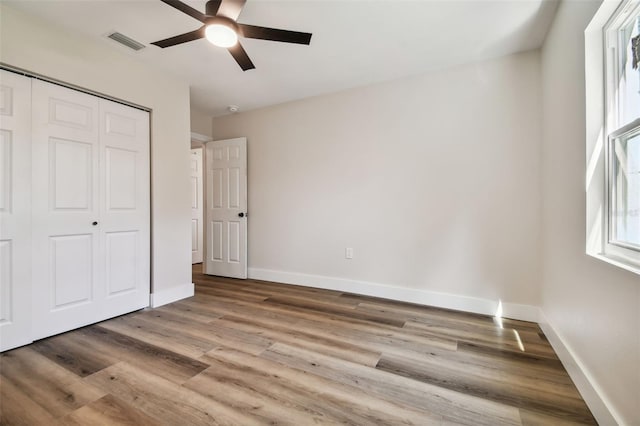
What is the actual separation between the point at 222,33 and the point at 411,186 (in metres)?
2.23

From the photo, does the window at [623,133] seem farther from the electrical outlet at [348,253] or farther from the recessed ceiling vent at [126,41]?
the recessed ceiling vent at [126,41]

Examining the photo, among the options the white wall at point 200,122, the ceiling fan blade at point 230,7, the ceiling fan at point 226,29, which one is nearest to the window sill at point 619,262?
the ceiling fan at point 226,29

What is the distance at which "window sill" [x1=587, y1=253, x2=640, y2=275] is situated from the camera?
3.49 ft

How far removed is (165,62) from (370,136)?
229 cm

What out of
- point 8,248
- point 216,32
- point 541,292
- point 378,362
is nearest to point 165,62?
point 216,32

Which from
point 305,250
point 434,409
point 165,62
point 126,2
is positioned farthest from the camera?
point 305,250

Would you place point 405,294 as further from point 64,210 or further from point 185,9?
point 64,210

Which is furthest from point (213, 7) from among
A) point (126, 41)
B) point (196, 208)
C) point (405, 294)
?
point (196, 208)

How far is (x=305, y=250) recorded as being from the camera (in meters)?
3.66

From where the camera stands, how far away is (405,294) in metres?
3.02

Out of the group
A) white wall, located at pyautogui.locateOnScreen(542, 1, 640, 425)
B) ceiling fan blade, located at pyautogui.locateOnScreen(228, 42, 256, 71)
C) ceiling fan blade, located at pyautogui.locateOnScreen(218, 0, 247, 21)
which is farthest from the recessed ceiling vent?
white wall, located at pyautogui.locateOnScreen(542, 1, 640, 425)

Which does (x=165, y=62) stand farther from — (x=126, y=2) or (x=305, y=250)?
(x=305, y=250)

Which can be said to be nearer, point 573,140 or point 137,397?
point 137,397

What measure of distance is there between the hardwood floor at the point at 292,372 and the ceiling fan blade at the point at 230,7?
225 centimetres
